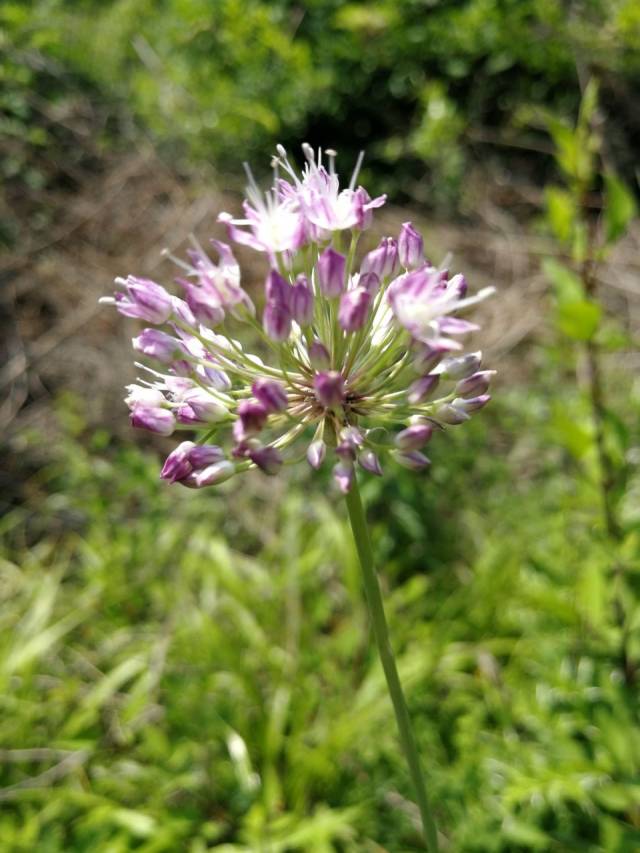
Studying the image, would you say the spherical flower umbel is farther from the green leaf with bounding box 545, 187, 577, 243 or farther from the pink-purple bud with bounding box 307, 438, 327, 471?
the green leaf with bounding box 545, 187, 577, 243

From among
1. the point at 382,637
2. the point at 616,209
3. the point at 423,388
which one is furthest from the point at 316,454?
the point at 616,209

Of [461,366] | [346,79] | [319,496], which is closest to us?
[461,366]

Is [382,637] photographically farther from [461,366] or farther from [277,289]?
[277,289]

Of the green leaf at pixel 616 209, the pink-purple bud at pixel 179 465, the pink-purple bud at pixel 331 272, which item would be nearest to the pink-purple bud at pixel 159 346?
the pink-purple bud at pixel 179 465

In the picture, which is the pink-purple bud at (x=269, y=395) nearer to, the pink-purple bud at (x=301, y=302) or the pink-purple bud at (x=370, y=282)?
the pink-purple bud at (x=301, y=302)

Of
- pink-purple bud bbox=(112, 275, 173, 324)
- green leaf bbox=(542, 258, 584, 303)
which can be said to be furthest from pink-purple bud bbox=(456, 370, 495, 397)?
green leaf bbox=(542, 258, 584, 303)

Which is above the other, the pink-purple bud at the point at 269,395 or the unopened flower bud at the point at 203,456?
the pink-purple bud at the point at 269,395
